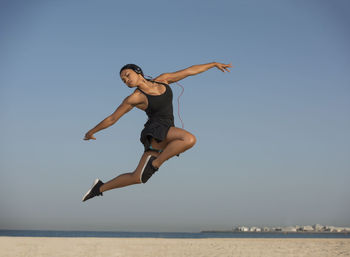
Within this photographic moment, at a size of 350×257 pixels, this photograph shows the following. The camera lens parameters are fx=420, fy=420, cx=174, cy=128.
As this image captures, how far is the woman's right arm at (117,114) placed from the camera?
575cm

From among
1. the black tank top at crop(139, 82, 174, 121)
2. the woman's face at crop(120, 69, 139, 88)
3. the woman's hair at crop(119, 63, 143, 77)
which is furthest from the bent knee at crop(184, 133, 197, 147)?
the woman's hair at crop(119, 63, 143, 77)

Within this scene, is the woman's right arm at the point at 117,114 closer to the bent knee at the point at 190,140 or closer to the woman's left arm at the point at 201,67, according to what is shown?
the bent knee at the point at 190,140

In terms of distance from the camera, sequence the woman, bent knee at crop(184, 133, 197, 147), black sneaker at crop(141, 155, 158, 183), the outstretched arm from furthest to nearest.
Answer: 1. the outstretched arm
2. black sneaker at crop(141, 155, 158, 183)
3. the woman
4. bent knee at crop(184, 133, 197, 147)

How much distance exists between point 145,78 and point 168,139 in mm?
979

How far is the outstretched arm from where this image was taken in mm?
6273

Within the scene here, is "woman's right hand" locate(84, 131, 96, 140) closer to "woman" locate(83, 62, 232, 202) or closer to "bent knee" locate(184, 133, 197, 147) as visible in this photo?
"woman" locate(83, 62, 232, 202)

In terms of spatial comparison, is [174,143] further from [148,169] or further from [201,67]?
[201,67]

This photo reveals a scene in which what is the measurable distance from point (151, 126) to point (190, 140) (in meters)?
0.60

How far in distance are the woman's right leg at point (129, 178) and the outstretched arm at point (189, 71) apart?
1162 millimetres

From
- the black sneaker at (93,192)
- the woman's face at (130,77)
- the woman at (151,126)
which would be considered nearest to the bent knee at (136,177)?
the woman at (151,126)

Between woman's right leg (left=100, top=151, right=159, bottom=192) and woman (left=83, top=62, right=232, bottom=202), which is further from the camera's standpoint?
woman's right leg (left=100, top=151, right=159, bottom=192)

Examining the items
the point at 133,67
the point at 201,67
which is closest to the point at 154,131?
the point at 133,67

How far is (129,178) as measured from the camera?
19.6 ft

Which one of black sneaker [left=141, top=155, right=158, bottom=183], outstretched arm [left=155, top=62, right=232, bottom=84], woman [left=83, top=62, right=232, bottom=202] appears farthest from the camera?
outstretched arm [left=155, top=62, right=232, bottom=84]
